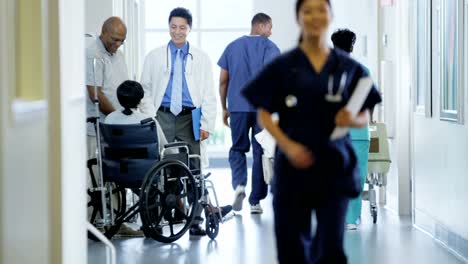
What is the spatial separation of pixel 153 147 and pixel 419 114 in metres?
2.15

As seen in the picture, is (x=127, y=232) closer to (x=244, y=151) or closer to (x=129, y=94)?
(x=129, y=94)

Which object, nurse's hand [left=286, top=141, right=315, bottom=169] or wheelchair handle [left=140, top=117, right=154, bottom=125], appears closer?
nurse's hand [left=286, top=141, right=315, bottom=169]

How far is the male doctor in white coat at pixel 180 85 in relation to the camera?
26.3 ft

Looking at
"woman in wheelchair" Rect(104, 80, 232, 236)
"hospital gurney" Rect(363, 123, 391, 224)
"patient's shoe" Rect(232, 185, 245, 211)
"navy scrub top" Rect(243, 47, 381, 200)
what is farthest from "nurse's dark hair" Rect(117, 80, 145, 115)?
"navy scrub top" Rect(243, 47, 381, 200)

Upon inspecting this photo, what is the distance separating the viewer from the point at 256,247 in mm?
6793

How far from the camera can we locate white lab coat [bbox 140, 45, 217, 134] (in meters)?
8.07

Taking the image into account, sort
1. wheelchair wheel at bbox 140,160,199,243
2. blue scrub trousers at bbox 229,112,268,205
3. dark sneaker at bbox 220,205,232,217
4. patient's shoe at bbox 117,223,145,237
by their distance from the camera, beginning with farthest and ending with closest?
blue scrub trousers at bbox 229,112,268,205
dark sneaker at bbox 220,205,232,217
patient's shoe at bbox 117,223,145,237
wheelchair wheel at bbox 140,160,199,243

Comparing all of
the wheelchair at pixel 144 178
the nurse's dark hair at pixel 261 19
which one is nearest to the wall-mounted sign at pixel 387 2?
the nurse's dark hair at pixel 261 19

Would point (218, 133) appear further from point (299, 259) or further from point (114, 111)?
point (299, 259)

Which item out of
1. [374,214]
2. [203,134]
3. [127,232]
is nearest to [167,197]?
[127,232]

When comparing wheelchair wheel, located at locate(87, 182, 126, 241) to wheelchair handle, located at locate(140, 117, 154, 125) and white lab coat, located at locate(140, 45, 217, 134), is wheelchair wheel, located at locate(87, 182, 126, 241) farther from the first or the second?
white lab coat, located at locate(140, 45, 217, 134)

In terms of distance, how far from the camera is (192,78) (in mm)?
8125

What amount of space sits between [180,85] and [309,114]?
4.41 metres

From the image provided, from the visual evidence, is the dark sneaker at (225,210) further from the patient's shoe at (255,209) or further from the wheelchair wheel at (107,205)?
the wheelchair wheel at (107,205)
